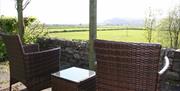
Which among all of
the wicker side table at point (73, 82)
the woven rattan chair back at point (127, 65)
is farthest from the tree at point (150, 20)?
the woven rattan chair back at point (127, 65)

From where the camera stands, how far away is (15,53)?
8.88ft

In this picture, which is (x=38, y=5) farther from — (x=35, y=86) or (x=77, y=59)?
(x=35, y=86)

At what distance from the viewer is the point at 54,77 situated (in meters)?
2.44

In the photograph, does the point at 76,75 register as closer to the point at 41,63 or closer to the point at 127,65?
the point at 41,63

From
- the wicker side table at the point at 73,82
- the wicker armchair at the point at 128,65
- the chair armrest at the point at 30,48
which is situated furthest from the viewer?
the chair armrest at the point at 30,48

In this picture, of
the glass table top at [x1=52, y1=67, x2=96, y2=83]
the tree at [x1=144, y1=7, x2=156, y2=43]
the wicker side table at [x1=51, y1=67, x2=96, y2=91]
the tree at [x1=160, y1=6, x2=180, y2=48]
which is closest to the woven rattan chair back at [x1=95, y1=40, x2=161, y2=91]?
the wicker side table at [x1=51, y1=67, x2=96, y2=91]

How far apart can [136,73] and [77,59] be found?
3.14 m

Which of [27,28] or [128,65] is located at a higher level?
[27,28]

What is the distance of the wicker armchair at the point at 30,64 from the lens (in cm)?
264

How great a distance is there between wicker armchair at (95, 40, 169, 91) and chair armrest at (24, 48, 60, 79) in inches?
38.7

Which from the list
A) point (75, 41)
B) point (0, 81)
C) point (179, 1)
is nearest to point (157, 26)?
point (179, 1)

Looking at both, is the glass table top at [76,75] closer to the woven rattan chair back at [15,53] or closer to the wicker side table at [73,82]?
the wicker side table at [73,82]

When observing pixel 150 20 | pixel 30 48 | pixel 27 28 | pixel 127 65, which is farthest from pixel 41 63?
pixel 150 20

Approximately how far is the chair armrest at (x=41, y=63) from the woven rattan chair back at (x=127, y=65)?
3.22 ft
